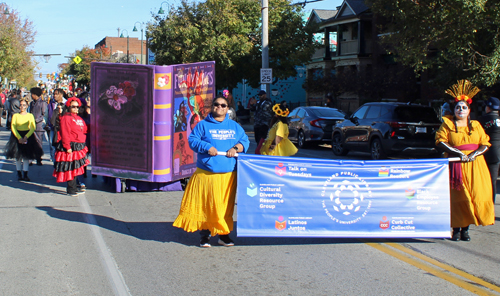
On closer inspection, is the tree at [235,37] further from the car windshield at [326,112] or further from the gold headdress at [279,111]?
the gold headdress at [279,111]

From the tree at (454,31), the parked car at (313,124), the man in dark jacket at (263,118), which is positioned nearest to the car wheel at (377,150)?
the tree at (454,31)

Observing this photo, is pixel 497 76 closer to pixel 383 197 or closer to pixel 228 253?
pixel 383 197

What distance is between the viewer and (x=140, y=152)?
30.8 feet

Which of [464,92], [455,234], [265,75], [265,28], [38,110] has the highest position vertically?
[265,28]

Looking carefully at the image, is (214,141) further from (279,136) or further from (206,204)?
(279,136)

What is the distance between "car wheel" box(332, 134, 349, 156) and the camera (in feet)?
55.1

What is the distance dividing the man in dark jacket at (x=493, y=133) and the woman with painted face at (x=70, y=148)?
6.76 m

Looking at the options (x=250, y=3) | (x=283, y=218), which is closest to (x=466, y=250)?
(x=283, y=218)

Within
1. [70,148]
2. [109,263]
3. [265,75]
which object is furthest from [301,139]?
[109,263]

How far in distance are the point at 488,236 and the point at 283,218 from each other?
2.87 m

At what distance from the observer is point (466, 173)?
6.43 meters

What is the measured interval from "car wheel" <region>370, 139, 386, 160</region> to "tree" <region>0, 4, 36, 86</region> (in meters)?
31.0

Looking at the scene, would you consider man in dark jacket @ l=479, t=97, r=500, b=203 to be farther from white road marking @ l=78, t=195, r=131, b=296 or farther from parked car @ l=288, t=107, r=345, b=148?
parked car @ l=288, t=107, r=345, b=148

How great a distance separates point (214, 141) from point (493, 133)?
4.06 metres
